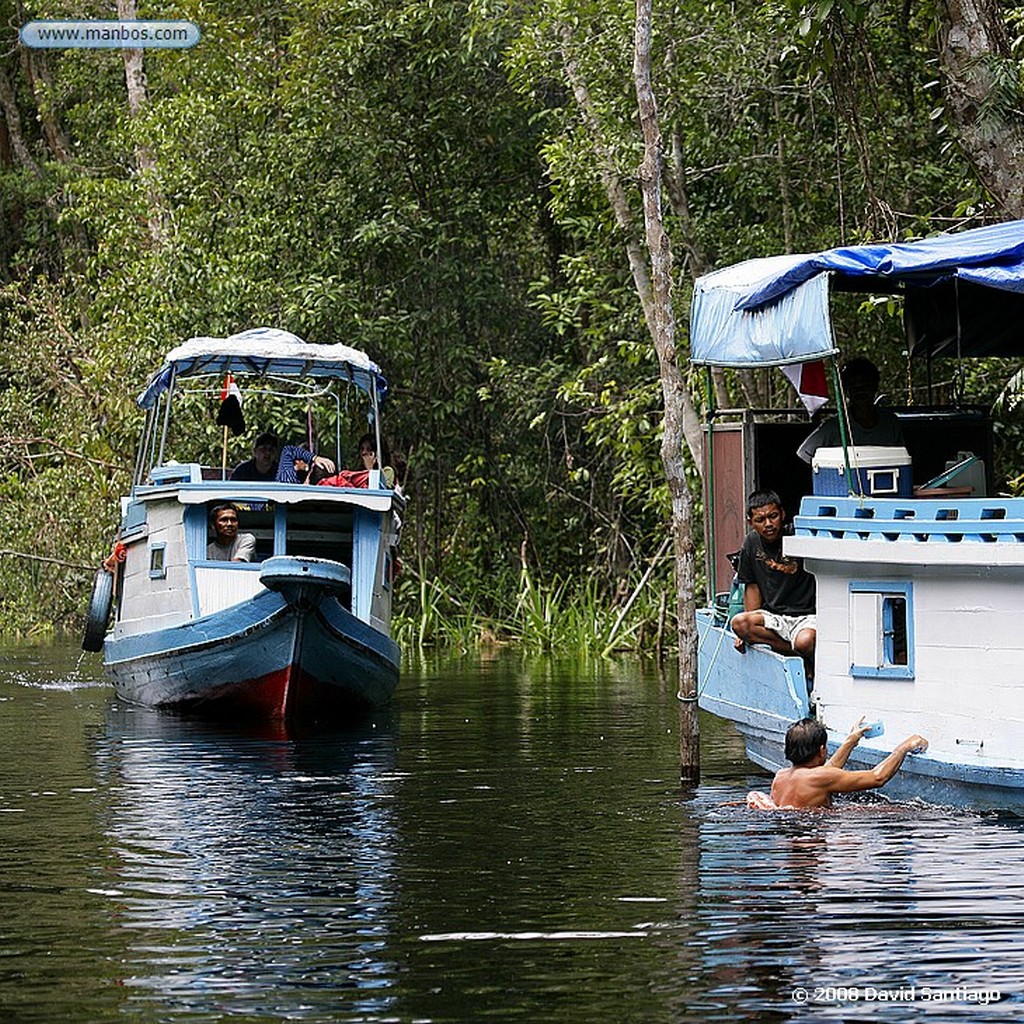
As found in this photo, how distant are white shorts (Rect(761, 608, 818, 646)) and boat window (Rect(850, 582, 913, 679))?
0.89m

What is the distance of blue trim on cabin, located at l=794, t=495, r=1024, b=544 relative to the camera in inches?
389

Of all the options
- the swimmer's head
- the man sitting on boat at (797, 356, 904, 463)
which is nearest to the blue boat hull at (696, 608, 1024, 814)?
the swimmer's head

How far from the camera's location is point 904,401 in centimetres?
2042

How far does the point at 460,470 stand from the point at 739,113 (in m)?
8.10

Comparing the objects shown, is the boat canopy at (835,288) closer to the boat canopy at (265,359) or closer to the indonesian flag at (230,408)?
the boat canopy at (265,359)

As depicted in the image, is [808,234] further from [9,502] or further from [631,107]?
[9,502]

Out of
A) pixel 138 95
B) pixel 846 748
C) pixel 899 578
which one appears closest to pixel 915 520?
pixel 899 578

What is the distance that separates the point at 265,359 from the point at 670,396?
7347 millimetres

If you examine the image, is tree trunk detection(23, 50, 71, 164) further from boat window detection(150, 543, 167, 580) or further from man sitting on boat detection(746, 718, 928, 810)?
man sitting on boat detection(746, 718, 928, 810)

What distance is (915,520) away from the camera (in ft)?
33.9

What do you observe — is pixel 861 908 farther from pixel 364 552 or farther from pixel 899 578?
pixel 364 552

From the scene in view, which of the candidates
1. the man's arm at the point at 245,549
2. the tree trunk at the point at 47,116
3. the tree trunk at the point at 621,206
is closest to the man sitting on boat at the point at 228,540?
the man's arm at the point at 245,549

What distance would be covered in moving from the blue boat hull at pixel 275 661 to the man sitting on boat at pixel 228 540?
80cm

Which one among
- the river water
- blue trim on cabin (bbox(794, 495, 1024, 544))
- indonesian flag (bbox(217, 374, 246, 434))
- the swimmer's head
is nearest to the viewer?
the river water
